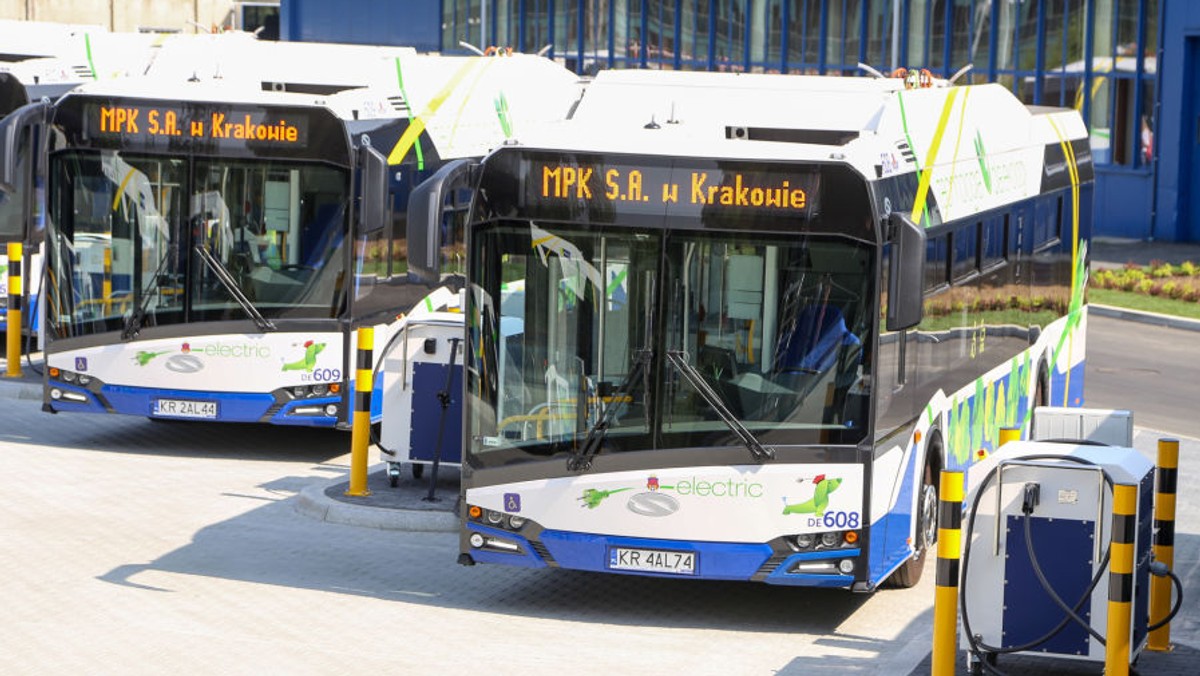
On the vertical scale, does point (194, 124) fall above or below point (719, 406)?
above

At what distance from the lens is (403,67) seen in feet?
60.1

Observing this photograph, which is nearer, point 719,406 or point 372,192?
point 719,406

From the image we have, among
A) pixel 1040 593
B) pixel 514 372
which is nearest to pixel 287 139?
pixel 514 372

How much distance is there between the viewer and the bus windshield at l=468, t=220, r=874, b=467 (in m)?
11.8

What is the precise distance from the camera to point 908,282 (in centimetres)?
1160

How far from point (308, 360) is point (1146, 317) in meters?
15.3

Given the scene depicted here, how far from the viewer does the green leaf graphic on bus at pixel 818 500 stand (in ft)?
38.6

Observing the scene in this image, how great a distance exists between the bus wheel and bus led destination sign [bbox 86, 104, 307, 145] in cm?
594

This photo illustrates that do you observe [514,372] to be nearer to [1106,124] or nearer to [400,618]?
[400,618]

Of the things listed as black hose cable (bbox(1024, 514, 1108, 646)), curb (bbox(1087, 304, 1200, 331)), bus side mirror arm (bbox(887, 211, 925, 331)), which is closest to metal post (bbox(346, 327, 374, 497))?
bus side mirror arm (bbox(887, 211, 925, 331))

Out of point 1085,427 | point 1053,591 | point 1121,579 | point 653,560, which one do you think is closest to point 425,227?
point 653,560

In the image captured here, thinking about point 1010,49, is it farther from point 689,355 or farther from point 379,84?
point 689,355

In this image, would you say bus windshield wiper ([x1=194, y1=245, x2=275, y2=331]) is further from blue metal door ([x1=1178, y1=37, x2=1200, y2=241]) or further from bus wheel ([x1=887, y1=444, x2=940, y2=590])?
blue metal door ([x1=1178, y1=37, x2=1200, y2=241])

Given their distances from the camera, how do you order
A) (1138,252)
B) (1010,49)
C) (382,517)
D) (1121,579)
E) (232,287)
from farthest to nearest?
(1010,49) → (1138,252) → (232,287) → (382,517) → (1121,579)
